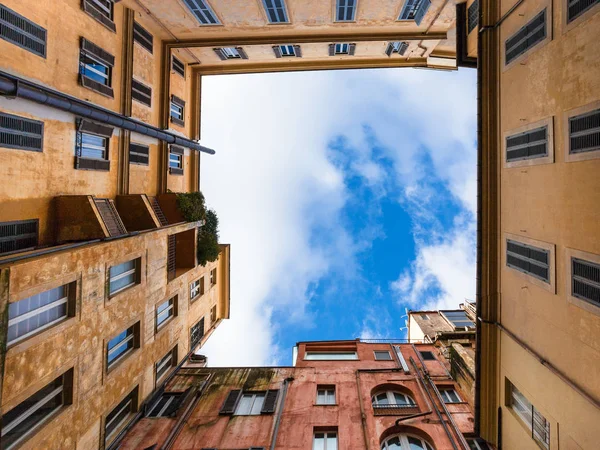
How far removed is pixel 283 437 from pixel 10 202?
12158mm

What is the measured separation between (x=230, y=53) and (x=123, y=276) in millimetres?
15460

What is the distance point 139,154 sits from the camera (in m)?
17.2

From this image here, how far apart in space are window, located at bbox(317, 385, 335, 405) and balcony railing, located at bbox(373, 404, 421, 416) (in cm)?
194

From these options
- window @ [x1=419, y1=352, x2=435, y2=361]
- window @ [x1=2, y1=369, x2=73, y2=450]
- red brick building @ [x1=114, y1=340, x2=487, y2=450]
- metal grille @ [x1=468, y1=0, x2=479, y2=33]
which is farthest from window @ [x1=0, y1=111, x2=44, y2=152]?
window @ [x1=419, y1=352, x2=435, y2=361]

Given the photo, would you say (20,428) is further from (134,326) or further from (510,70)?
(510,70)

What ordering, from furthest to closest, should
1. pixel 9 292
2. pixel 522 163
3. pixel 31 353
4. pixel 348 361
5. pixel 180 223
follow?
pixel 348 361 < pixel 180 223 < pixel 522 163 < pixel 31 353 < pixel 9 292

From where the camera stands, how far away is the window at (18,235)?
33.1 feet

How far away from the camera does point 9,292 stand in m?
7.77

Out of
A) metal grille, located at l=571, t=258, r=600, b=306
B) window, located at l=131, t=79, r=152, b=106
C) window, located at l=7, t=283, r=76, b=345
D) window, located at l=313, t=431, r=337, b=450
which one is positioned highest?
window, located at l=131, t=79, r=152, b=106

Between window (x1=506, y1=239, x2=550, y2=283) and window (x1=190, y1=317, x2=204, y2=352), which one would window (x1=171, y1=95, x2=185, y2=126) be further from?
window (x1=506, y1=239, x2=550, y2=283)

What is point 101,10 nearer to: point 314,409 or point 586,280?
point 314,409

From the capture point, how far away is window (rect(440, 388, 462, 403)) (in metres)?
16.8

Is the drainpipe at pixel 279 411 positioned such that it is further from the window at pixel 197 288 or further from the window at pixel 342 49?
the window at pixel 342 49

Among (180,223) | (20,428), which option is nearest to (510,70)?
(180,223)
